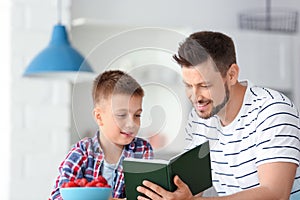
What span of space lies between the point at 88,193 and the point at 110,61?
1.03 ft

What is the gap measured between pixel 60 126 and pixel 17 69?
0.42 m

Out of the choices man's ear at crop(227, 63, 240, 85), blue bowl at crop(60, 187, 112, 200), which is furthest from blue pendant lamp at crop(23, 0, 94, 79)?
blue bowl at crop(60, 187, 112, 200)

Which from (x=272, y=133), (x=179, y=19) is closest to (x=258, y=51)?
(x=179, y=19)

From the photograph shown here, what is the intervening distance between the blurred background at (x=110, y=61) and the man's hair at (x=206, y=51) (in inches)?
1.0

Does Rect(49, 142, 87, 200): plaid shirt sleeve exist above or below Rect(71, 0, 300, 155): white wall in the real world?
below

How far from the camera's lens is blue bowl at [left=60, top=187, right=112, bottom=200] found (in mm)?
1573

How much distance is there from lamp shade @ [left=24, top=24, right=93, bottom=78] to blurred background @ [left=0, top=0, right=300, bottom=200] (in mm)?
193

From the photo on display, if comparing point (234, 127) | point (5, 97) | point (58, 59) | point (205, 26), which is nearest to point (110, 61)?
point (234, 127)

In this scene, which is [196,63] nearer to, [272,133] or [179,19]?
[272,133]

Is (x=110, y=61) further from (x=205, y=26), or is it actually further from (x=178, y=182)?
(x=205, y=26)

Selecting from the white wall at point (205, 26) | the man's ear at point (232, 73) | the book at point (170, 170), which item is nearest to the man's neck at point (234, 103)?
the man's ear at point (232, 73)

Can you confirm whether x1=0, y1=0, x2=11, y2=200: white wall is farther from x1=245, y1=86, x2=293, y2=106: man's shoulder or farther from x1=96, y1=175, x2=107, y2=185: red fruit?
x1=96, y1=175, x2=107, y2=185: red fruit

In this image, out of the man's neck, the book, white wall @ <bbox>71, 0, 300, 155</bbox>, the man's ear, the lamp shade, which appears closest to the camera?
the book

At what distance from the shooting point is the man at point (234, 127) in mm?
1631
